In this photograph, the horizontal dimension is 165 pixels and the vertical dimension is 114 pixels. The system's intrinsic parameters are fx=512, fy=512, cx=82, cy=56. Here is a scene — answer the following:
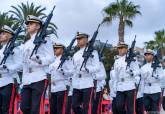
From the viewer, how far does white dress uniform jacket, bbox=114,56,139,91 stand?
38.8 feet

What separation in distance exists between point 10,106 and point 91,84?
2.07 meters

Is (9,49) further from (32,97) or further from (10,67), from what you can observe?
(32,97)

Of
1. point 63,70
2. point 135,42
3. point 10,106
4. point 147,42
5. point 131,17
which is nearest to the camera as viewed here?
point 10,106

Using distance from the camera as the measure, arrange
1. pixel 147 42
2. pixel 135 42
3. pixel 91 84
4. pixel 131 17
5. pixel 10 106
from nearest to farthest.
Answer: pixel 10 106
pixel 91 84
pixel 135 42
pixel 131 17
pixel 147 42

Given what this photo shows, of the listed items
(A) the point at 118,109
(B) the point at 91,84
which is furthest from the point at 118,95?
(B) the point at 91,84

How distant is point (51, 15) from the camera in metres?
9.70

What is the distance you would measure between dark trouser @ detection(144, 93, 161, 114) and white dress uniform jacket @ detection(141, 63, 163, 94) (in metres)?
0.12

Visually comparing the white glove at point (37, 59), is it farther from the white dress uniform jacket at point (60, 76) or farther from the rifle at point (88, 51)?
the white dress uniform jacket at point (60, 76)

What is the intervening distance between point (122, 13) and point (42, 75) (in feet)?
101

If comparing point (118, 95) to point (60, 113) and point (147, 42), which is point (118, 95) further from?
point (147, 42)

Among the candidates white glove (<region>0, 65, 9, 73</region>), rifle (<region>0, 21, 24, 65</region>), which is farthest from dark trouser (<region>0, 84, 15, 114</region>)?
rifle (<region>0, 21, 24, 65</region>)

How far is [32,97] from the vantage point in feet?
29.1

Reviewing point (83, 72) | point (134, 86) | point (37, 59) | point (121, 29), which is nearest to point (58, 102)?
point (83, 72)

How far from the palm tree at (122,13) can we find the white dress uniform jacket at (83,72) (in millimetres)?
27507
